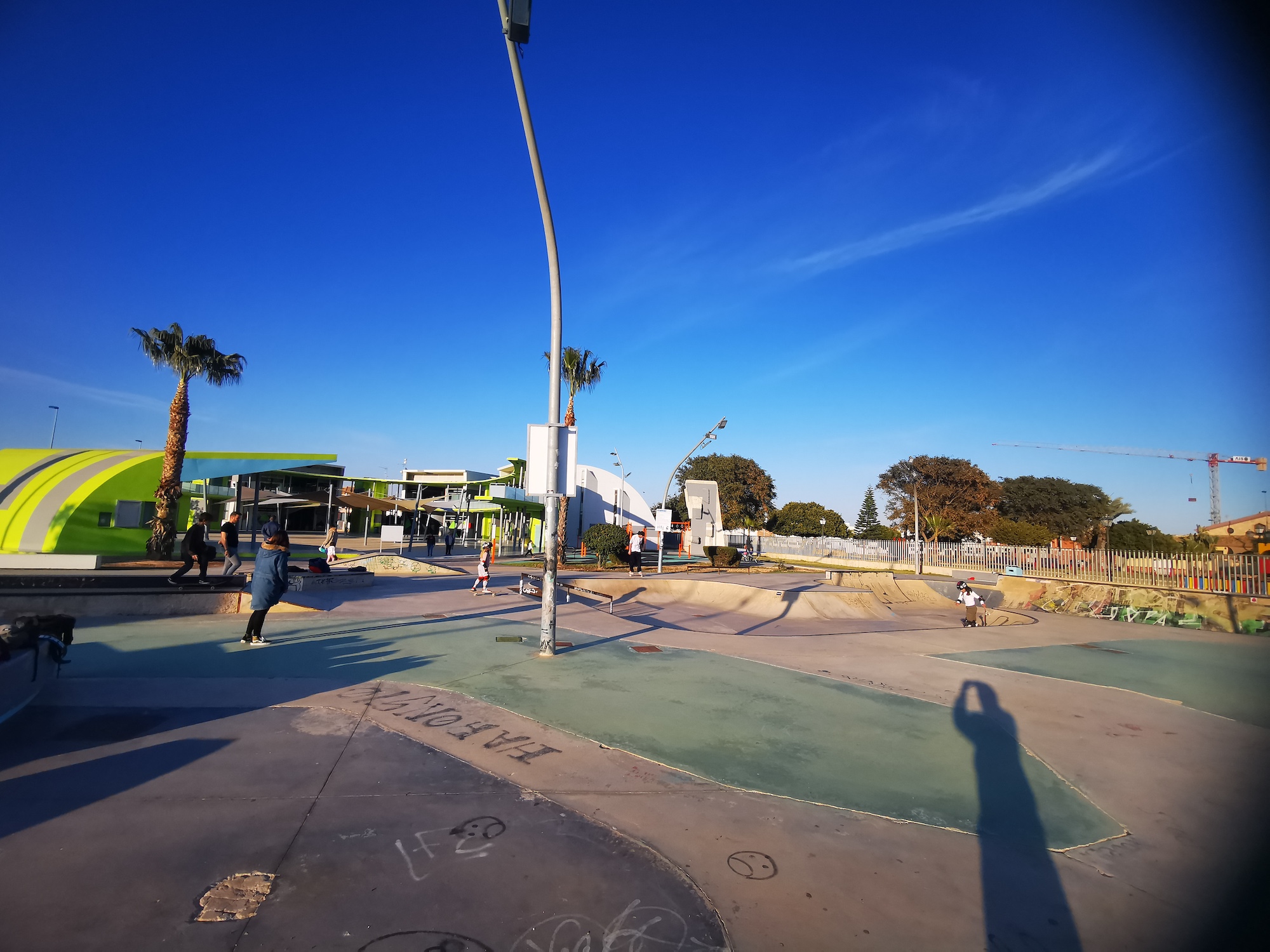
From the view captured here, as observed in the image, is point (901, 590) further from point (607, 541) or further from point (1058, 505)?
point (1058, 505)

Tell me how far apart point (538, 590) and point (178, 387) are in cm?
1768

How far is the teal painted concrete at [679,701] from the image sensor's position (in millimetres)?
4469

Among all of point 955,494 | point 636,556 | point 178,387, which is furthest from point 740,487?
point 178,387

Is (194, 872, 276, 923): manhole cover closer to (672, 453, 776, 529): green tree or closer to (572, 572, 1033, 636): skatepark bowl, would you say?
(572, 572, 1033, 636): skatepark bowl

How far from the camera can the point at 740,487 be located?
7794cm

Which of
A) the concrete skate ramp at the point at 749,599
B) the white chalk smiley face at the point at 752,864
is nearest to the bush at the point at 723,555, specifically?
the concrete skate ramp at the point at 749,599

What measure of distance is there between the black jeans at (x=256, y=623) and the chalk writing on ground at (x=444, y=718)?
2802 mm

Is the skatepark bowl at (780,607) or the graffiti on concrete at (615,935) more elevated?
the graffiti on concrete at (615,935)

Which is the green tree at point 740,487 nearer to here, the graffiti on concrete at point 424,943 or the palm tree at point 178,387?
the palm tree at point 178,387

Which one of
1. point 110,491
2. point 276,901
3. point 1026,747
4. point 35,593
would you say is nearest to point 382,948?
point 276,901

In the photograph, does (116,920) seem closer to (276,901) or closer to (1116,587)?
(276,901)

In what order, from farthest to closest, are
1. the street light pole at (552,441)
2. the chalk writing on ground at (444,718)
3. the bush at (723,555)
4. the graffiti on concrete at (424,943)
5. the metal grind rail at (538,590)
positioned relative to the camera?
the bush at (723,555) → the metal grind rail at (538,590) → the street light pole at (552,441) → the chalk writing on ground at (444,718) → the graffiti on concrete at (424,943)

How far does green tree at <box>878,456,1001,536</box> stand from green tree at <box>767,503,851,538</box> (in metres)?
12.4

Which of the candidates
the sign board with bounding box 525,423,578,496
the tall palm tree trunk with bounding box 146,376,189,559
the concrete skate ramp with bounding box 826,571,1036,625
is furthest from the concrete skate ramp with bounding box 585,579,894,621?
the tall palm tree trunk with bounding box 146,376,189,559
